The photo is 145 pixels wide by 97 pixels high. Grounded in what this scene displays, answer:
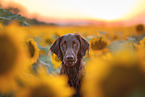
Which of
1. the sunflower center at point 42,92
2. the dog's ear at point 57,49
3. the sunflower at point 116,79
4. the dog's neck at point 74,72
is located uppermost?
the sunflower at point 116,79

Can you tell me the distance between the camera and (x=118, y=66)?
13.4 inches

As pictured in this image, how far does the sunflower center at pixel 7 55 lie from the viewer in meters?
0.48

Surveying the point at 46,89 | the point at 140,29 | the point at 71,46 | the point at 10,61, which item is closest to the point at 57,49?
the point at 71,46

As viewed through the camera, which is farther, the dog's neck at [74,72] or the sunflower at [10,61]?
the dog's neck at [74,72]

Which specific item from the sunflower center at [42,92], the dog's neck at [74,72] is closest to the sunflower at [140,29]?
the dog's neck at [74,72]

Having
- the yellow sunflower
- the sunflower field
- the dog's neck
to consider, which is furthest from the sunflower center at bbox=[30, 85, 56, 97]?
the yellow sunflower

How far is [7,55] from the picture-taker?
486 millimetres

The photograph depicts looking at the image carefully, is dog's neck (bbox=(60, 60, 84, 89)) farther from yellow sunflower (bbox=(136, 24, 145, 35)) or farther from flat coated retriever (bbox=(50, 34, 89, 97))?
yellow sunflower (bbox=(136, 24, 145, 35))

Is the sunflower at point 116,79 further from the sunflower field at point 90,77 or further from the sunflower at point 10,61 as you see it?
the sunflower at point 10,61

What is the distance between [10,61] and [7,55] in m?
0.02

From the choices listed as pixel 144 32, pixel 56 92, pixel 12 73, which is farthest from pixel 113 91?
pixel 144 32

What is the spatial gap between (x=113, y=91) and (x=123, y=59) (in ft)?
0.27

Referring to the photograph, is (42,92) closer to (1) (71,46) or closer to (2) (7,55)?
(2) (7,55)

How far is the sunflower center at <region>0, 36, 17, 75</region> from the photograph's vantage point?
484mm
